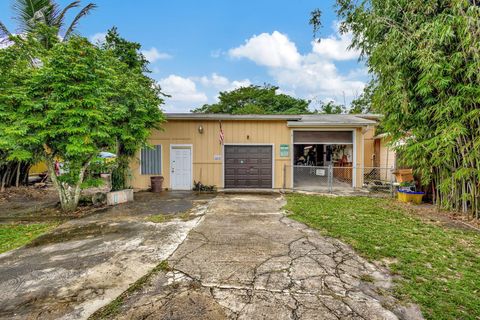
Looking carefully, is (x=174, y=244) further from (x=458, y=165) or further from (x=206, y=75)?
(x=206, y=75)

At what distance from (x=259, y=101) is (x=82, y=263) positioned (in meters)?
26.9

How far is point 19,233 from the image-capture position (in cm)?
457

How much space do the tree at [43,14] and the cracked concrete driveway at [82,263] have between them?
373 inches

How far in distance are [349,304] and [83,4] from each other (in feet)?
46.6

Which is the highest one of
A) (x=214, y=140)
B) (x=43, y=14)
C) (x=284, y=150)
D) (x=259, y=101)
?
(x=259, y=101)

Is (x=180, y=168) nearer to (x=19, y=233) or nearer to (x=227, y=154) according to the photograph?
(x=227, y=154)

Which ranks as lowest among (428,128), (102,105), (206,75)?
(428,128)

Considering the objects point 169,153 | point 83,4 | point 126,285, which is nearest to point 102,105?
point 169,153

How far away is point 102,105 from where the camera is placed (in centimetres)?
595

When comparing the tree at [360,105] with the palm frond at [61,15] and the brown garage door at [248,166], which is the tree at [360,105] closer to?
the brown garage door at [248,166]

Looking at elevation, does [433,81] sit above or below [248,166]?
above

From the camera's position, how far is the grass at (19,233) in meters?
3.99

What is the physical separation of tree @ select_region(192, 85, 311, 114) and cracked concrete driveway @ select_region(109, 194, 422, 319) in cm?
2423

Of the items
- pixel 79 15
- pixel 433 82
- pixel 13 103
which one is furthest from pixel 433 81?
pixel 79 15
